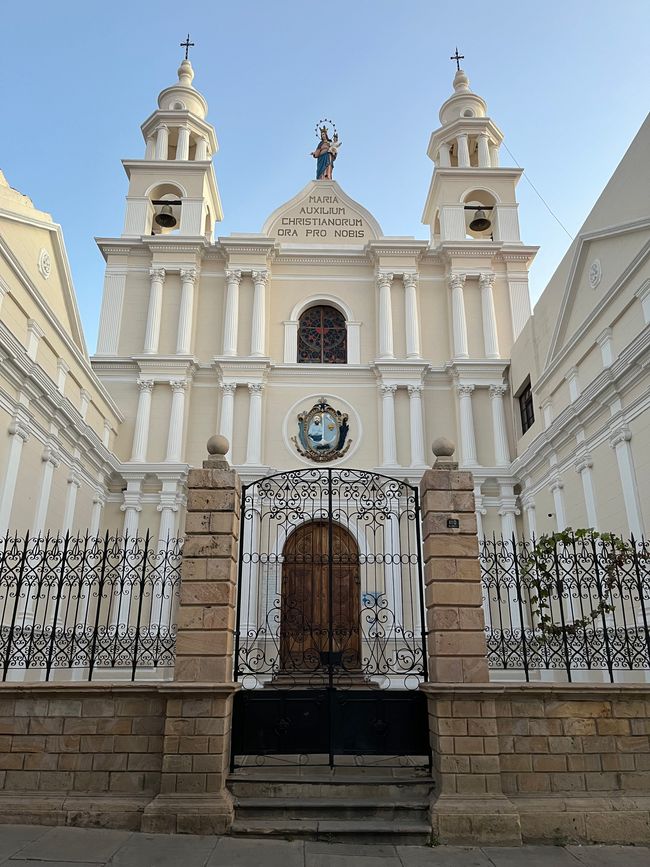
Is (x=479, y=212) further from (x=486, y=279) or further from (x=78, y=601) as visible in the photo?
(x=78, y=601)

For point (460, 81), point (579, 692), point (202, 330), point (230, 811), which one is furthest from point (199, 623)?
point (460, 81)

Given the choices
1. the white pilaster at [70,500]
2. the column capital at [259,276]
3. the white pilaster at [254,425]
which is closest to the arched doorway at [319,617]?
the white pilaster at [254,425]

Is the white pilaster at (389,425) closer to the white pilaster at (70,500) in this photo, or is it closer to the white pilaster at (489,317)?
the white pilaster at (489,317)

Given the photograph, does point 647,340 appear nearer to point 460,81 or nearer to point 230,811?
point 230,811

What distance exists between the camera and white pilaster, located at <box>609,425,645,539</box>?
34.0ft

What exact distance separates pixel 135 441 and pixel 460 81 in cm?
1689

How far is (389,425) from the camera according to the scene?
54.8ft

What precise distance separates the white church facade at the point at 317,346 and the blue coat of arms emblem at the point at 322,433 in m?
0.04

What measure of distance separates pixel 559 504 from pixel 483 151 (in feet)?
41.5

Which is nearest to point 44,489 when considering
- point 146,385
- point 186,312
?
point 146,385

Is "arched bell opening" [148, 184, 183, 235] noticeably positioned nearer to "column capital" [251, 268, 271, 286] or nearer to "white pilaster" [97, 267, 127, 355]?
"white pilaster" [97, 267, 127, 355]

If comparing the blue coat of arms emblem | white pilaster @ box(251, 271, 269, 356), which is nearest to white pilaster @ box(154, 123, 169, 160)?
white pilaster @ box(251, 271, 269, 356)

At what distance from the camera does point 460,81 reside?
22.3 metres

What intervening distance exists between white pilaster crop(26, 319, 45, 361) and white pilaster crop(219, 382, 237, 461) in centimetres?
559
